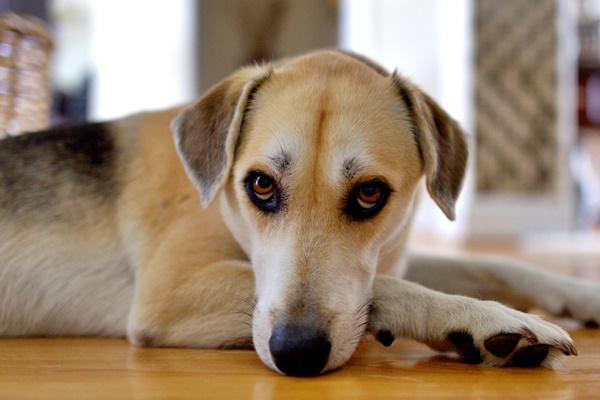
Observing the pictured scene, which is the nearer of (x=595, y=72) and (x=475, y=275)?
(x=475, y=275)

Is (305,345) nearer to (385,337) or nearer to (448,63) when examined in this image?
(385,337)

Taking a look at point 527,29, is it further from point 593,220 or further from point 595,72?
point 593,220

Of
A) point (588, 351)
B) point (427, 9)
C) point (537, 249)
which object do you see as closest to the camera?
point (588, 351)

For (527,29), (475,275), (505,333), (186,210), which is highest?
(527,29)

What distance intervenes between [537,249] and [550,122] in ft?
5.66

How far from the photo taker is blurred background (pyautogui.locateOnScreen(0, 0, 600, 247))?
702 cm

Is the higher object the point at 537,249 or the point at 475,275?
the point at 475,275

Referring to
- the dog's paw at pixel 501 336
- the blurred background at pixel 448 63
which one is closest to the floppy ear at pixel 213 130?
the dog's paw at pixel 501 336

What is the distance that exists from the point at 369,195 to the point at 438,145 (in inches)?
12.7

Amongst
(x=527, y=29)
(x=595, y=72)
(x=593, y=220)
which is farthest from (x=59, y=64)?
(x=593, y=220)

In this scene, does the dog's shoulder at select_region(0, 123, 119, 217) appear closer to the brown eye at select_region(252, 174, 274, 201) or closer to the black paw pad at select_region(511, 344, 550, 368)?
the brown eye at select_region(252, 174, 274, 201)

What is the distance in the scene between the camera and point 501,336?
4.98 feet

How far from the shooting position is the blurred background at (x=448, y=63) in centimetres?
702

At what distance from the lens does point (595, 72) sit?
413 inches
